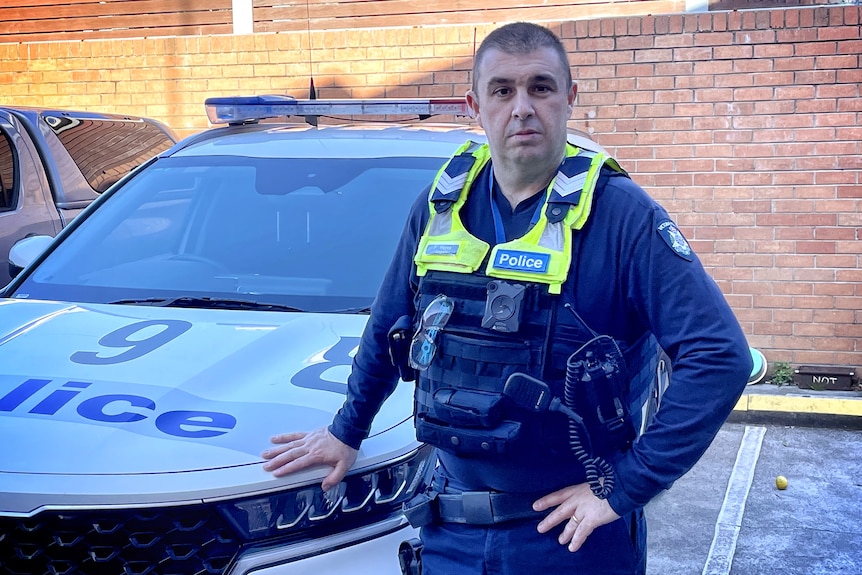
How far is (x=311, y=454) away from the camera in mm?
2137

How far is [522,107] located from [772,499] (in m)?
3.67

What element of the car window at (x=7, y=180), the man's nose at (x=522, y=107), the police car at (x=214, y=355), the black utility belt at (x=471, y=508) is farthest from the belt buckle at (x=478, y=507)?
the car window at (x=7, y=180)

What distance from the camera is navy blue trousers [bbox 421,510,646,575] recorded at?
1.89 meters

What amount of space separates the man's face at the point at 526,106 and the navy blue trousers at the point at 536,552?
2.45ft

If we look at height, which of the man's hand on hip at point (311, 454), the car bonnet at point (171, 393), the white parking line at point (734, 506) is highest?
the car bonnet at point (171, 393)

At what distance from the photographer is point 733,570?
408cm

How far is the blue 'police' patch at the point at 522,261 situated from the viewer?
72.8 inches

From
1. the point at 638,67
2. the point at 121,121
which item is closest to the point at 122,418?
the point at 121,121

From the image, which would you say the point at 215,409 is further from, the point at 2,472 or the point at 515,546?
the point at 515,546

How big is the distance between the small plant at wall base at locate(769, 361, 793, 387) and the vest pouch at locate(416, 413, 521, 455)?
18.4 feet

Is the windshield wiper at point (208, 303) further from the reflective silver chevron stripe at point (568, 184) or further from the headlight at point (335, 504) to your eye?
the reflective silver chevron stripe at point (568, 184)

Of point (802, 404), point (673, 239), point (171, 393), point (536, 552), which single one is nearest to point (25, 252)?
point (171, 393)

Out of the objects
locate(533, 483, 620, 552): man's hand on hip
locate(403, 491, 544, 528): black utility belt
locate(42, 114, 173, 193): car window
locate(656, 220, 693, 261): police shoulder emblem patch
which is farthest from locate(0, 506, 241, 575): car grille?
locate(42, 114, 173, 193): car window

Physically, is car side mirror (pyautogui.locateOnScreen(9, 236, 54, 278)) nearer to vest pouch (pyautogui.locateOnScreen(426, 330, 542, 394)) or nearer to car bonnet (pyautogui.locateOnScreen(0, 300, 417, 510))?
car bonnet (pyautogui.locateOnScreen(0, 300, 417, 510))
